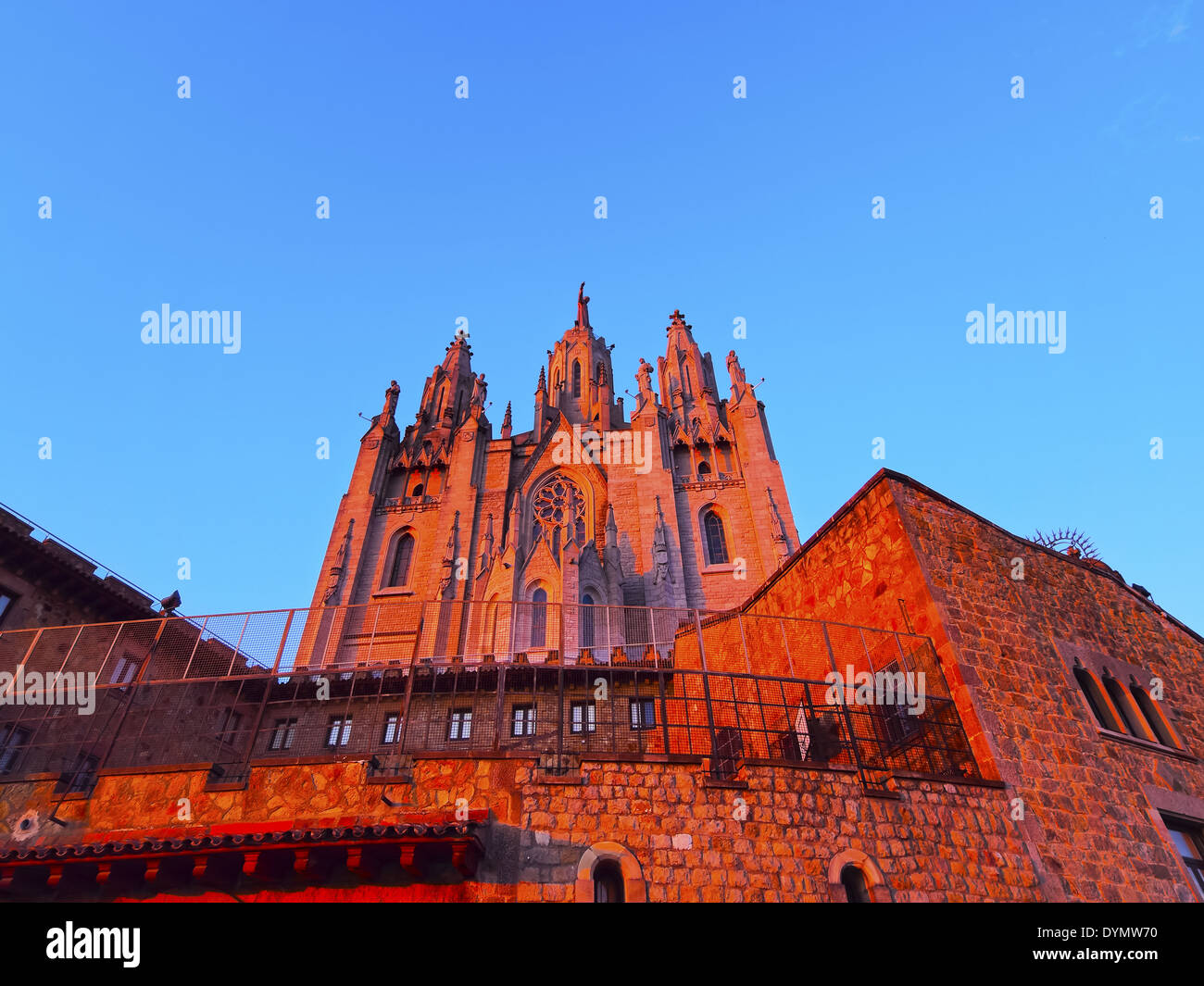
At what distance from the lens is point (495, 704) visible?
594 inches

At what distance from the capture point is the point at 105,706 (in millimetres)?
16047

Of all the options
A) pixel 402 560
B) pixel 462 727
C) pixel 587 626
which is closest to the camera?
pixel 462 727

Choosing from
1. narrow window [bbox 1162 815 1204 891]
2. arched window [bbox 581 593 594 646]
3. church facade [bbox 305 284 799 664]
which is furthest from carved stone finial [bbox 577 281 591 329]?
narrow window [bbox 1162 815 1204 891]

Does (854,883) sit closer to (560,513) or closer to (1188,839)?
(1188,839)

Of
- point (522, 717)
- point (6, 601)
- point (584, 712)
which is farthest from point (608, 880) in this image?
point (6, 601)

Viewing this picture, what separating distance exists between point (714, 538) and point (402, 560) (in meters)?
15.2

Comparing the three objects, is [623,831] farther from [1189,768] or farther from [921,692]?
[1189,768]

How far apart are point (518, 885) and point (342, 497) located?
30481 mm

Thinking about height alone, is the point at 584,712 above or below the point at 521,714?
below

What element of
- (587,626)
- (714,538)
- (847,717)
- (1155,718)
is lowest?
(847,717)

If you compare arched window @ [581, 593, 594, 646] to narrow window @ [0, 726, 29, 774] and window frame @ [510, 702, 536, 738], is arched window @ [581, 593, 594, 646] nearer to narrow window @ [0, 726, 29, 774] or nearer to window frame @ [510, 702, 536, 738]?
window frame @ [510, 702, 536, 738]

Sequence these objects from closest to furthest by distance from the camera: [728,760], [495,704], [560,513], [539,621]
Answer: [728,760] → [495,704] → [539,621] → [560,513]

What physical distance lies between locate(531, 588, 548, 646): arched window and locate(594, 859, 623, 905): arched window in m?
14.7
